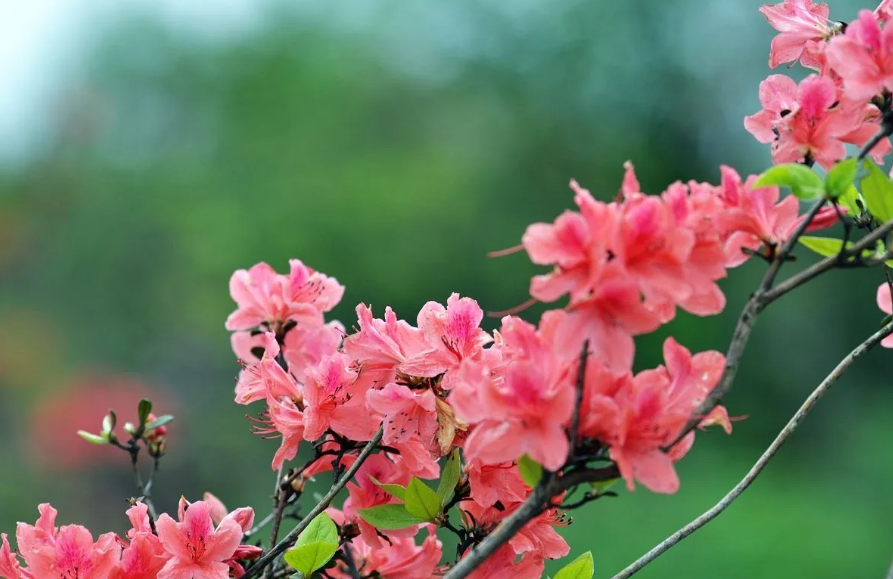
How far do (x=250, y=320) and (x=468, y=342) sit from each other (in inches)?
10.5

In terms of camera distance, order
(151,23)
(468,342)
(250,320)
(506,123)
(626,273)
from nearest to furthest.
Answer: (626,273) < (468,342) < (250,320) < (506,123) < (151,23)

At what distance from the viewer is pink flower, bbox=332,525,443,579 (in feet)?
2.35

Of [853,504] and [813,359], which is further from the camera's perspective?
[813,359]

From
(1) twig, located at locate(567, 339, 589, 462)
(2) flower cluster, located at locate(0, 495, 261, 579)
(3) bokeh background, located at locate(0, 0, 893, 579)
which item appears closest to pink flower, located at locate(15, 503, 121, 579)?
(2) flower cluster, located at locate(0, 495, 261, 579)

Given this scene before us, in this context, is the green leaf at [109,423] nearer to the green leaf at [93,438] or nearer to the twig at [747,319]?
the green leaf at [93,438]

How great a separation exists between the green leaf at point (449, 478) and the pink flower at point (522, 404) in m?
0.14

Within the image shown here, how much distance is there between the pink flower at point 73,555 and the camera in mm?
628

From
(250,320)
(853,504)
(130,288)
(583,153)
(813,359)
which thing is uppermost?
(250,320)

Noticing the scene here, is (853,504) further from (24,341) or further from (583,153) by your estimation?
(24,341)

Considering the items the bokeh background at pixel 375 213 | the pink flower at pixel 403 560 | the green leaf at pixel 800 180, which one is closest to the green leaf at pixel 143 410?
the pink flower at pixel 403 560

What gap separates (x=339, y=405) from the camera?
0.66 meters

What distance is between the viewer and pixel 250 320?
839 mm

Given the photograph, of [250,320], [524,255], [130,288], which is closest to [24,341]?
[130,288]

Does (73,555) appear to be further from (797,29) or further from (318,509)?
(797,29)
